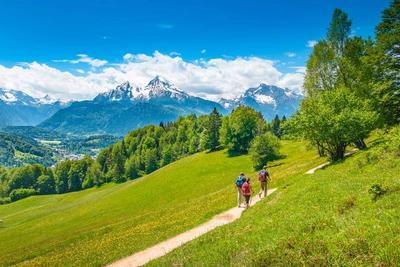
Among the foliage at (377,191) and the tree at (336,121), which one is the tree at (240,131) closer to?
the tree at (336,121)

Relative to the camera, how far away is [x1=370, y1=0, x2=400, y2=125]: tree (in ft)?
97.8

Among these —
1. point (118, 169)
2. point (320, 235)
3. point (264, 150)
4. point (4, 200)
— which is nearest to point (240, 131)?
point (264, 150)

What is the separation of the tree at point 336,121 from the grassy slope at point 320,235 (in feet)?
32.1

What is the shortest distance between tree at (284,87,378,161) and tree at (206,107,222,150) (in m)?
71.3

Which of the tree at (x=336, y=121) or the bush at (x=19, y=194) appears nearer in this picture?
the tree at (x=336, y=121)

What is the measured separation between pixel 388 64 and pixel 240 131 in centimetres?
5964

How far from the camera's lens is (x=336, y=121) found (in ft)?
93.6

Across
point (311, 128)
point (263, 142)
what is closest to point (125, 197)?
point (263, 142)

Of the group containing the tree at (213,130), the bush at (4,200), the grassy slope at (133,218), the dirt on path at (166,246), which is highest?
the tree at (213,130)

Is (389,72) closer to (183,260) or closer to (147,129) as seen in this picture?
(183,260)

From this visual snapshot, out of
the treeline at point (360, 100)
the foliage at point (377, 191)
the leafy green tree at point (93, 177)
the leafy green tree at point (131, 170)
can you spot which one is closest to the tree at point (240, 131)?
the treeline at point (360, 100)

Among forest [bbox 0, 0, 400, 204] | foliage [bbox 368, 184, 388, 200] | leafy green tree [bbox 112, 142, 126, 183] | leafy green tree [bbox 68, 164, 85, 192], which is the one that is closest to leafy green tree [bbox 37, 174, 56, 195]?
leafy green tree [bbox 68, 164, 85, 192]

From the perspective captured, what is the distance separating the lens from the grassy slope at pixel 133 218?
80.9 feet

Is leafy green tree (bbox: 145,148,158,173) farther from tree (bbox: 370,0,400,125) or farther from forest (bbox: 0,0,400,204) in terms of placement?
tree (bbox: 370,0,400,125)
